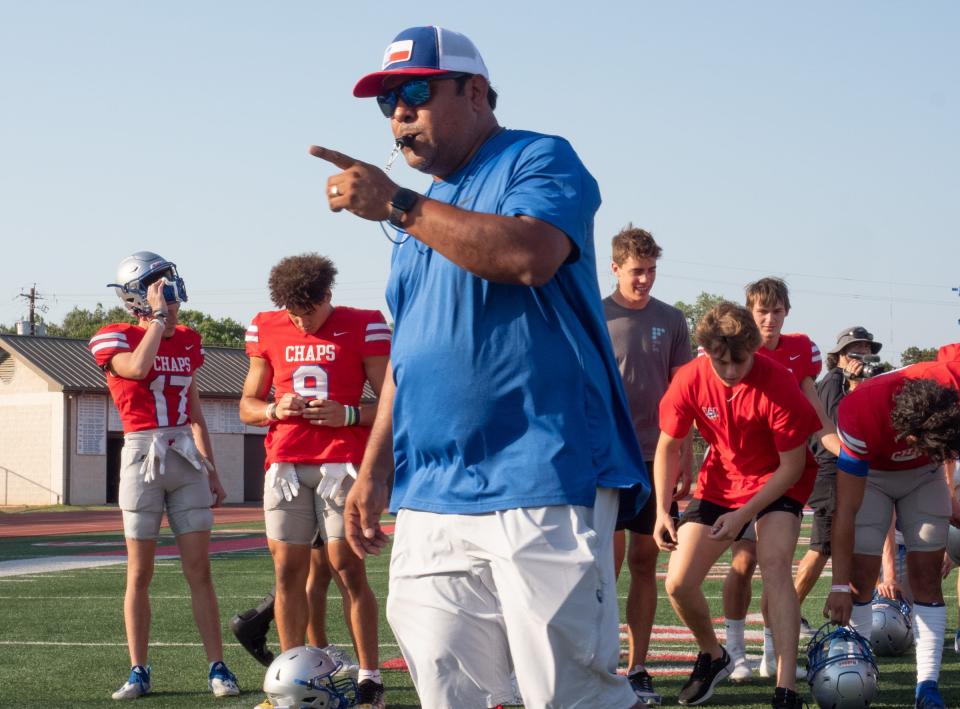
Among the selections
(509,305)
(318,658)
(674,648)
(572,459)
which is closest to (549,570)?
(572,459)

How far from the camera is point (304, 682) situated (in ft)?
19.2

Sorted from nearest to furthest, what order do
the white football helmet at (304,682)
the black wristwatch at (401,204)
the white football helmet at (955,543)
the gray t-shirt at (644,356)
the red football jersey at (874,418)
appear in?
the black wristwatch at (401,204) < the white football helmet at (304,682) < the red football jersey at (874,418) < the gray t-shirt at (644,356) < the white football helmet at (955,543)

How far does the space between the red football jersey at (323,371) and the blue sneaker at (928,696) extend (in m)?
2.89

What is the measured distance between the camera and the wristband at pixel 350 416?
673cm

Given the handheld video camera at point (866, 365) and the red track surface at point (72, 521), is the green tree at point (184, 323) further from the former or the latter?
the handheld video camera at point (866, 365)

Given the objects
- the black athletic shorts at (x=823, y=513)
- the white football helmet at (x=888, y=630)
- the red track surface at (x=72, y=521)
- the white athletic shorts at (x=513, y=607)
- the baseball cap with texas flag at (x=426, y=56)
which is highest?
the baseball cap with texas flag at (x=426, y=56)

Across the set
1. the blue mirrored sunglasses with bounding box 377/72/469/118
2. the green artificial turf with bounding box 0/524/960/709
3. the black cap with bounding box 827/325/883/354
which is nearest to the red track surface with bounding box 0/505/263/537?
the green artificial turf with bounding box 0/524/960/709

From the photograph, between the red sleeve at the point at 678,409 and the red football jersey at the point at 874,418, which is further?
the red sleeve at the point at 678,409

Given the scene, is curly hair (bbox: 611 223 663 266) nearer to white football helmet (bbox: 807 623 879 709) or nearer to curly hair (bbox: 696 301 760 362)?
curly hair (bbox: 696 301 760 362)

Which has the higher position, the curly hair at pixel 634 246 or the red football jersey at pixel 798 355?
the curly hair at pixel 634 246

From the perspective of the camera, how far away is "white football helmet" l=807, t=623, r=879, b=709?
19.9 feet

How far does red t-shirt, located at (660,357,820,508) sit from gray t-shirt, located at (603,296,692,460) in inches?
23.6

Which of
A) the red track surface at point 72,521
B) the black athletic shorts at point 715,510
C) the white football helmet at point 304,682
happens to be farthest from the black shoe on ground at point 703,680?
the red track surface at point 72,521

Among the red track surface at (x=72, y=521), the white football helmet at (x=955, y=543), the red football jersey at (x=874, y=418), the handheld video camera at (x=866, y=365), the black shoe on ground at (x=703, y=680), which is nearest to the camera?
the red football jersey at (x=874, y=418)
